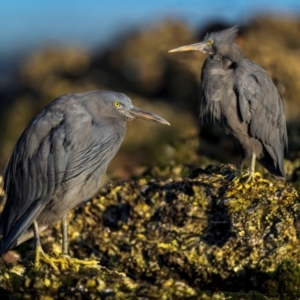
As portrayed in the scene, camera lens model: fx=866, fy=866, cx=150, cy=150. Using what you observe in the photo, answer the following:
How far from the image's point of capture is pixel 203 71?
9.09 metres

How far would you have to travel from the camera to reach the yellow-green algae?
7.18 metres

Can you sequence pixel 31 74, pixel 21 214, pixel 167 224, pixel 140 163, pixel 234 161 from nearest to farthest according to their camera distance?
pixel 21 214
pixel 167 224
pixel 234 161
pixel 140 163
pixel 31 74

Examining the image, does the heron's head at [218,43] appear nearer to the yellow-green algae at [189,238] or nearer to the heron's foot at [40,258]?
the yellow-green algae at [189,238]

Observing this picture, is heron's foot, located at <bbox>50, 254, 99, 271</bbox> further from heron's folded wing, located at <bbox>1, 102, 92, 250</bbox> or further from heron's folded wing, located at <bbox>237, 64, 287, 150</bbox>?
heron's folded wing, located at <bbox>237, 64, 287, 150</bbox>

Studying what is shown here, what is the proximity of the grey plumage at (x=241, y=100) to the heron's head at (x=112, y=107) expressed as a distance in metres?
1.50

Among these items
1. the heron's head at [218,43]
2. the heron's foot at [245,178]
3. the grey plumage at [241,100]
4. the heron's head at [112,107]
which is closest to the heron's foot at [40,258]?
the heron's head at [112,107]

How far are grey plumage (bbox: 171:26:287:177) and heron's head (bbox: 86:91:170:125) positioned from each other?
4.92 ft

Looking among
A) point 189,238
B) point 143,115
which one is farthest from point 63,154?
point 189,238

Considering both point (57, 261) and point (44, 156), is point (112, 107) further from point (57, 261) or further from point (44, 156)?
point (57, 261)

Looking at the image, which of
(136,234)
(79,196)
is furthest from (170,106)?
(79,196)

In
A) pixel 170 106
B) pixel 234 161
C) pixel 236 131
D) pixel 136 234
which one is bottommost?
pixel 170 106

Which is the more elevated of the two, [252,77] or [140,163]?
[252,77]

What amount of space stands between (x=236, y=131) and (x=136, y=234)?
147cm

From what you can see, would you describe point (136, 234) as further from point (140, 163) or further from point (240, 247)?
point (140, 163)
